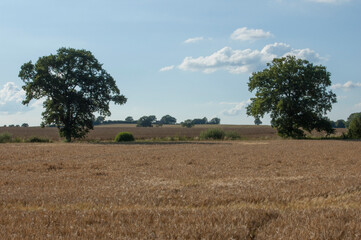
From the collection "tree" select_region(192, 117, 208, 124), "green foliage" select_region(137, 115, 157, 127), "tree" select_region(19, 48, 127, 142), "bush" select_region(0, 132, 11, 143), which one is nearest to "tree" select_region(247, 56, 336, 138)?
"tree" select_region(19, 48, 127, 142)

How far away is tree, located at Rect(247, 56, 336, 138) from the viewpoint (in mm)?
51531

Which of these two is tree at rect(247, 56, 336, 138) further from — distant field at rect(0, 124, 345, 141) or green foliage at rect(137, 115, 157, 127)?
green foliage at rect(137, 115, 157, 127)

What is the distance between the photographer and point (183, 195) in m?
10.1

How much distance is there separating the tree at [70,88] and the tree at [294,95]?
2106 centimetres

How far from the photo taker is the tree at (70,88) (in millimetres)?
49250

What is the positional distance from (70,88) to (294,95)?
105 ft

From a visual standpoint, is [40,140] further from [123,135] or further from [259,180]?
[259,180]

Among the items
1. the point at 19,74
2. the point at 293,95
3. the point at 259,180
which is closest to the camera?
the point at 259,180

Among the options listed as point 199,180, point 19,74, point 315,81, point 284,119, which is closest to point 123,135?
point 19,74

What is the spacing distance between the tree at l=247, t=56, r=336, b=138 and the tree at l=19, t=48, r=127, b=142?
69.1 feet

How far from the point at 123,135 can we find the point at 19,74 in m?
16.5

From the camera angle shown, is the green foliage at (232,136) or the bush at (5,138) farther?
the green foliage at (232,136)

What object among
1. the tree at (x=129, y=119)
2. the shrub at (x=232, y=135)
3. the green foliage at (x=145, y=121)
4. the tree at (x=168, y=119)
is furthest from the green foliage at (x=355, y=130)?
the tree at (x=129, y=119)

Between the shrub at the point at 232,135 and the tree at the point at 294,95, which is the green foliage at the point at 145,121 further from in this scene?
the tree at the point at 294,95
